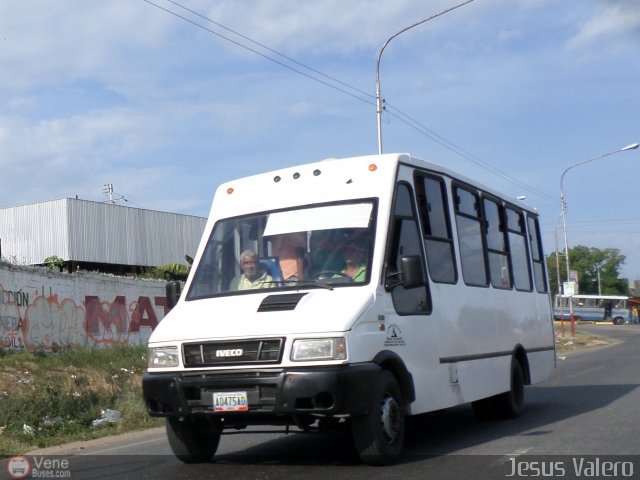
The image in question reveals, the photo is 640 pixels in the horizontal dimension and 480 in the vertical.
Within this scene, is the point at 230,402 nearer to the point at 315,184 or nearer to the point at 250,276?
the point at 250,276

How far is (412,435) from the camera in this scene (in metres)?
9.90

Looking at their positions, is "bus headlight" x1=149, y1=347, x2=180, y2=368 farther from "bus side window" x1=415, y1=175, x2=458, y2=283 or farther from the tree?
the tree

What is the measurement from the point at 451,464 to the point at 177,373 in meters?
2.46

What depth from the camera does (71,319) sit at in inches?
826

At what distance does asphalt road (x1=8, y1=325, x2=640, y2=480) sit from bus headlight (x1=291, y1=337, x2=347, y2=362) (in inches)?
38.0

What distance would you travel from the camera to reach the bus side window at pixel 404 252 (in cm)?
816

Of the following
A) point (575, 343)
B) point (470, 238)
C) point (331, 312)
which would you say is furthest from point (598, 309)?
point (331, 312)

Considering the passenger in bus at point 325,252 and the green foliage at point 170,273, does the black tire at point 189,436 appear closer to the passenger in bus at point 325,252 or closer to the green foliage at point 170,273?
the passenger in bus at point 325,252

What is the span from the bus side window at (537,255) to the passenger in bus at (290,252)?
5.95m

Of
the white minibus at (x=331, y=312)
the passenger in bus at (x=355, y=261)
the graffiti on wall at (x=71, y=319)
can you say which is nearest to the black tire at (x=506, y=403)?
the white minibus at (x=331, y=312)

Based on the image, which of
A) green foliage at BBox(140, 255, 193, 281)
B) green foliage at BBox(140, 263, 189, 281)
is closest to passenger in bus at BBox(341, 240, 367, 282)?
green foliage at BBox(140, 255, 193, 281)

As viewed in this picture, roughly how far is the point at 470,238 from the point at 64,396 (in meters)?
6.78

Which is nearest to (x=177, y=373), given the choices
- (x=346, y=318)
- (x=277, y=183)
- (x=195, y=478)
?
(x=195, y=478)

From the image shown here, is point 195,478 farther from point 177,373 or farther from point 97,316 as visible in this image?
point 97,316
